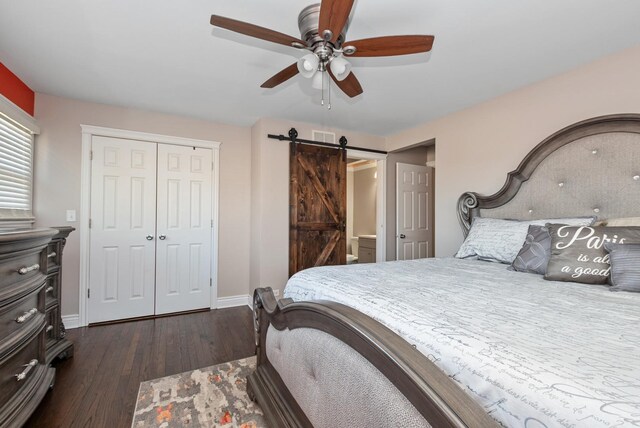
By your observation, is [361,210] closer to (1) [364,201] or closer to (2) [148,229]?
(1) [364,201]

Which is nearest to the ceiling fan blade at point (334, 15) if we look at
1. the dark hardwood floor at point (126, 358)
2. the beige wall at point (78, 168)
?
the dark hardwood floor at point (126, 358)

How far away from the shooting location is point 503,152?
2.81m

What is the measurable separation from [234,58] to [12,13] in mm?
1295

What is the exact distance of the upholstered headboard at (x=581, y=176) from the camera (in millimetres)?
2002

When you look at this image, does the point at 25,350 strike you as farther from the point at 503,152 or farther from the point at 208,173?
the point at 503,152

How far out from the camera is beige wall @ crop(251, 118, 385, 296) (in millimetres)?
3451

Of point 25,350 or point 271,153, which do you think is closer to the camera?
point 25,350

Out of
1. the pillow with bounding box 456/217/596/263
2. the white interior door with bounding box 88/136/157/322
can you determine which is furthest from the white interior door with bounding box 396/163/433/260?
the white interior door with bounding box 88/136/157/322

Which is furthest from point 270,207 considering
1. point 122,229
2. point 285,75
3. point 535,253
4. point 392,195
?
point 535,253

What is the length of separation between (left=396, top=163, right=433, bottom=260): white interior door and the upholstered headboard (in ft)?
5.10

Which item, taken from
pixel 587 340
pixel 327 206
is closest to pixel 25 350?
pixel 587 340

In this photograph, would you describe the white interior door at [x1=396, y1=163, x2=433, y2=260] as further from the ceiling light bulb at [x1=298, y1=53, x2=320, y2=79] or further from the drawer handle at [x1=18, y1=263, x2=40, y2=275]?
the drawer handle at [x1=18, y1=263, x2=40, y2=275]

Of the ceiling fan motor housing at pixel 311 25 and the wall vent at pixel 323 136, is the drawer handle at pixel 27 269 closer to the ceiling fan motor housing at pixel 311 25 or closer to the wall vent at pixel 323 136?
the ceiling fan motor housing at pixel 311 25

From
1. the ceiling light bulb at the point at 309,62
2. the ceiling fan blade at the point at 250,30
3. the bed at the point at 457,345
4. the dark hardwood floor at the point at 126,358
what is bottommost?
the dark hardwood floor at the point at 126,358
